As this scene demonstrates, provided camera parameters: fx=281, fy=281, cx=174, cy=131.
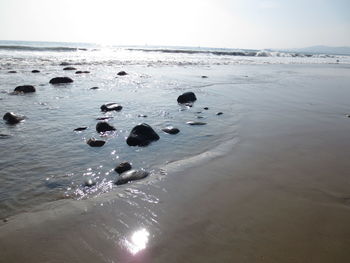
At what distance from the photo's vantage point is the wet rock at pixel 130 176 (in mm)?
5014

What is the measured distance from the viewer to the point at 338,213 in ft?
13.7

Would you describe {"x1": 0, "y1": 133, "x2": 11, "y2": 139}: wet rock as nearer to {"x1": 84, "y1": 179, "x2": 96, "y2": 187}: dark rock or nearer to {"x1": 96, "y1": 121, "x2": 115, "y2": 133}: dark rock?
{"x1": 96, "y1": 121, "x2": 115, "y2": 133}: dark rock

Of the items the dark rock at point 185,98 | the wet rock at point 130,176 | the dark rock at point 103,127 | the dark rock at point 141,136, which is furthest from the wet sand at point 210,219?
the dark rock at point 185,98

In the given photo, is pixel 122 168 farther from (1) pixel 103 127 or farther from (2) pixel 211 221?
(1) pixel 103 127

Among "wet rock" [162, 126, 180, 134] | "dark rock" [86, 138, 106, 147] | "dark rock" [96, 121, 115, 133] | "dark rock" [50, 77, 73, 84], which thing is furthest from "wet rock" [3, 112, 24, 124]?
"dark rock" [50, 77, 73, 84]

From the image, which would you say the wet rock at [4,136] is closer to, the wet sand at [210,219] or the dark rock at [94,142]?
the dark rock at [94,142]

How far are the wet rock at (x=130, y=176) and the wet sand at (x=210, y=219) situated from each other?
22 cm

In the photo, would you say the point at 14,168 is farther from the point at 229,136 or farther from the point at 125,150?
the point at 229,136

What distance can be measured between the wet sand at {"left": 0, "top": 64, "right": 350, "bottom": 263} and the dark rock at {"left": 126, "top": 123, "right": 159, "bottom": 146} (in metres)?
1.51

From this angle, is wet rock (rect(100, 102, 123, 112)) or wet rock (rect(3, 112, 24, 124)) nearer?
wet rock (rect(3, 112, 24, 124))

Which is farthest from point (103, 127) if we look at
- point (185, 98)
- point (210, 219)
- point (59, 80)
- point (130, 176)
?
point (59, 80)

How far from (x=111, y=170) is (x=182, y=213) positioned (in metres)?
2.00

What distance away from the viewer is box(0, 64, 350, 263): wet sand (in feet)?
10.7

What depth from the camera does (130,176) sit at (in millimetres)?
5168
